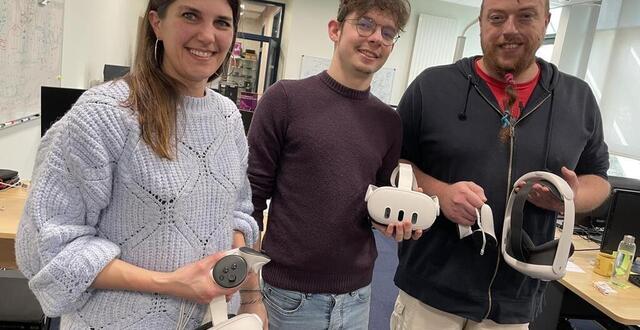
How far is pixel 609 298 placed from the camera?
2004 millimetres

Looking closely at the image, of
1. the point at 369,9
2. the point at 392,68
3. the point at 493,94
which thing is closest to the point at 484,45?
the point at 493,94

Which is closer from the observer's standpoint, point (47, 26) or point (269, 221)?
point (269, 221)

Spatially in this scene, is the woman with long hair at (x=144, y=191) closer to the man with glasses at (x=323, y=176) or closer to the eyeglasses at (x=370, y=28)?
the man with glasses at (x=323, y=176)

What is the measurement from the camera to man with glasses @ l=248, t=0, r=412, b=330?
3.97 feet

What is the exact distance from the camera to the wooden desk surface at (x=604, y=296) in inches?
73.0

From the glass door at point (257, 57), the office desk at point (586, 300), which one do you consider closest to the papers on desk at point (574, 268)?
the office desk at point (586, 300)

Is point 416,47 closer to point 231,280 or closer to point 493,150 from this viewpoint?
point 493,150

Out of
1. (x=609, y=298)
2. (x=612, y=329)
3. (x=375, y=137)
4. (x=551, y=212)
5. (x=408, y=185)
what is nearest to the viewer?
(x=408, y=185)

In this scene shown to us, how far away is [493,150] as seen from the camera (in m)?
1.35

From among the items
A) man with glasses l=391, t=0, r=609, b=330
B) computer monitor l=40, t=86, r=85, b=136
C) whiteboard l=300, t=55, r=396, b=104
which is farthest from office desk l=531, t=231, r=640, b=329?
whiteboard l=300, t=55, r=396, b=104

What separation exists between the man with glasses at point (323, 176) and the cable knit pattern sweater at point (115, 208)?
13.1 inches

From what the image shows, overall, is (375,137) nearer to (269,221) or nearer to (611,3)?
(269,221)

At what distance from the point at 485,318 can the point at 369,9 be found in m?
1.00

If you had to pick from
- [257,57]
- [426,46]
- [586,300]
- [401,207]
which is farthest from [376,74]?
[401,207]
